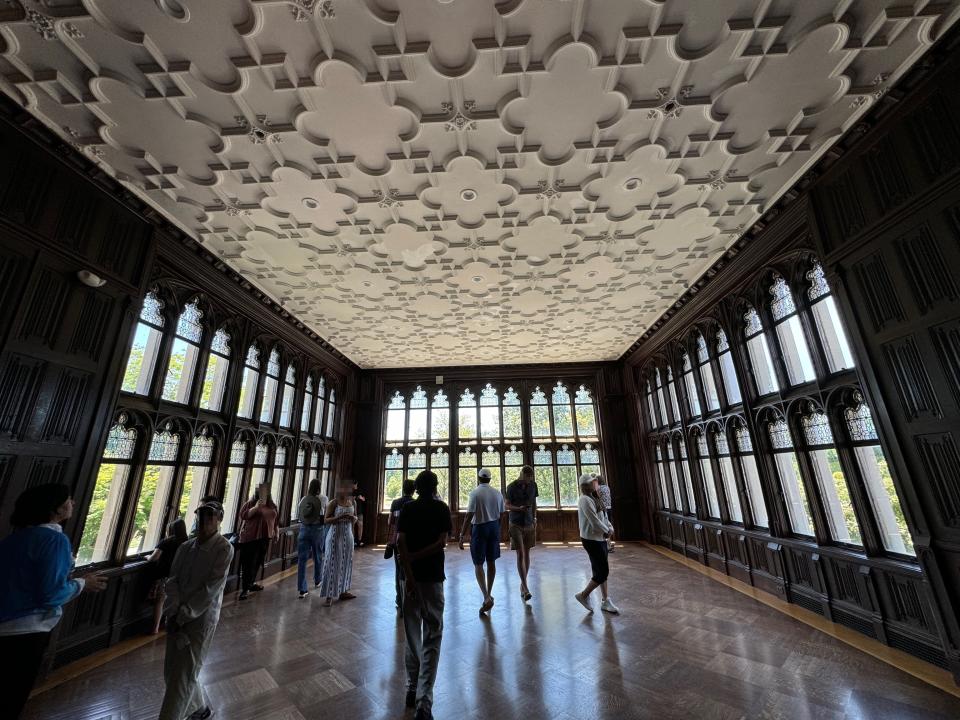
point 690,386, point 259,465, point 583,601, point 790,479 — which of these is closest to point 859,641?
point 790,479

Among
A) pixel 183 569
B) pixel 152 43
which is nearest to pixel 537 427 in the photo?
pixel 183 569

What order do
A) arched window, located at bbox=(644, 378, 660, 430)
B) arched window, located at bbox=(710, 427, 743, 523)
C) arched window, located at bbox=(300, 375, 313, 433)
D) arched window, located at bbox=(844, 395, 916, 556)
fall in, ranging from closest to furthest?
1. arched window, located at bbox=(844, 395, 916, 556)
2. arched window, located at bbox=(710, 427, 743, 523)
3. arched window, located at bbox=(300, 375, 313, 433)
4. arched window, located at bbox=(644, 378, 660, 430)

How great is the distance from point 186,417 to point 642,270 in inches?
257

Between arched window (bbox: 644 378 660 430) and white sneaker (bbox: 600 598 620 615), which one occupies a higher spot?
arched window (bbox: 644 378 660 430)

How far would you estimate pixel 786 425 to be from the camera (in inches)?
196

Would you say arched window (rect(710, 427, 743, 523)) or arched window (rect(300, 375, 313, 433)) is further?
arched window (rect(300, 375, 313, 433))

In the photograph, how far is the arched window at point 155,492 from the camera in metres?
4.48

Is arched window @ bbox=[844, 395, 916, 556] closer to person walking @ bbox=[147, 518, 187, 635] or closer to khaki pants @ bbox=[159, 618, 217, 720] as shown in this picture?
khaki pants @ bbox=[159, 618, 217, 720]

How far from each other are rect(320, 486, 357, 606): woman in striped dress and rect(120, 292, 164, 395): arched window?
2.57 meters

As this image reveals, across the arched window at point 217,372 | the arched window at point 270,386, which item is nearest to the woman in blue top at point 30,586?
the arched window at point 217,372

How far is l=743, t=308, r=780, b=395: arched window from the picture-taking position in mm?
5293

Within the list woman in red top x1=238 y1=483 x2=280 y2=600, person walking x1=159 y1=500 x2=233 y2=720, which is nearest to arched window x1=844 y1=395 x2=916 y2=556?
person walking x1=159 y1=500 x2=233 y2=720

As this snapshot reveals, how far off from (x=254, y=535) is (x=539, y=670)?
4.22 metres

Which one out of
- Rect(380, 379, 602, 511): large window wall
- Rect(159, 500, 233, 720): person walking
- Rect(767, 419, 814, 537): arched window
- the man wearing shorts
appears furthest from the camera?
Rect(380, 379, 602, 511): large window wall
